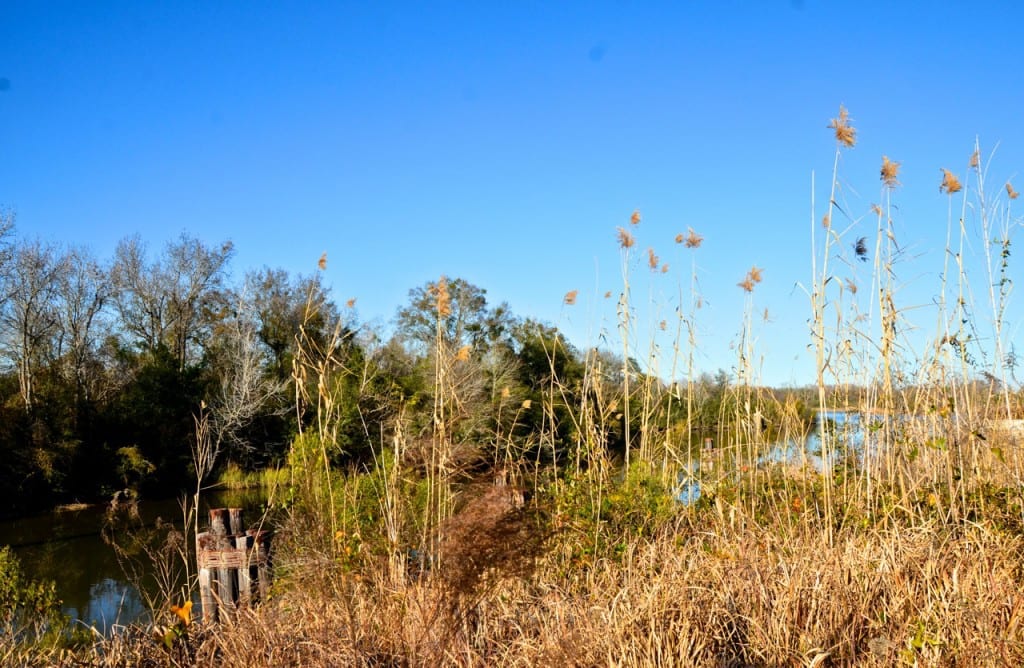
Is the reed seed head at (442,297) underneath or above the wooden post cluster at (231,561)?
above

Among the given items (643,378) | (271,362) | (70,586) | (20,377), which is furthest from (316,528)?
(271,362)

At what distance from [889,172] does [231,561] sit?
360cm

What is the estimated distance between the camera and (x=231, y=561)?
3.97 meters

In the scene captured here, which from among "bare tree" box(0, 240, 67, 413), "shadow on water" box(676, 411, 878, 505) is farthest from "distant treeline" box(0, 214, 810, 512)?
"shadow on water" box(676, 411, 878, 505)

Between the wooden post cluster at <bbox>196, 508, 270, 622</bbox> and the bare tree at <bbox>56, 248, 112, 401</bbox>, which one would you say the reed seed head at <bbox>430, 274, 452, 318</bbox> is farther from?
the bare tree at <bbox>56, 248, 112, 401</bbox>

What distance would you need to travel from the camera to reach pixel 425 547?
129 inches

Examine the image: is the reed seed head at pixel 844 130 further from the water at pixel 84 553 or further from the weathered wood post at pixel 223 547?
the water at pixel 84 553

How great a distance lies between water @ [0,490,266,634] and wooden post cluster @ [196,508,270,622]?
4.12m

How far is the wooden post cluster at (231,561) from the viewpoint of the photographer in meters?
3.88

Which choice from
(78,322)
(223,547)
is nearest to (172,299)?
(78,322)

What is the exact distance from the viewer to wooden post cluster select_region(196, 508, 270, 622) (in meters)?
3.88

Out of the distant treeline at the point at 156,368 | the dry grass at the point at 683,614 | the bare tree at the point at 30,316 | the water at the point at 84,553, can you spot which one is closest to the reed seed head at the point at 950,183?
the dry grass at the point at 683,614

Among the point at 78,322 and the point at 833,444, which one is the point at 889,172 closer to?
the point at 833,444

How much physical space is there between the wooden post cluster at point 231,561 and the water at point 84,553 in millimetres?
4118
